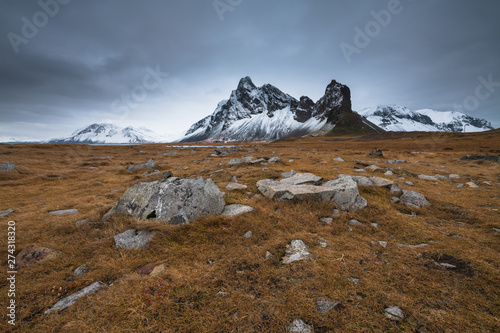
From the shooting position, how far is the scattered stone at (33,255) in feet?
14.8

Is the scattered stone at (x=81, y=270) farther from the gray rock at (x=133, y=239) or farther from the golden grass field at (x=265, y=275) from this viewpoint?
the gray rock at (x=133, y=239)

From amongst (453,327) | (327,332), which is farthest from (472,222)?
(327,332)

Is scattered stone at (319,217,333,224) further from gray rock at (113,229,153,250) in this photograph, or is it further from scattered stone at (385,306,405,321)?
gray rock at (113,229,153,250)

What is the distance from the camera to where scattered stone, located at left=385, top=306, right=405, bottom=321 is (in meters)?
2.90

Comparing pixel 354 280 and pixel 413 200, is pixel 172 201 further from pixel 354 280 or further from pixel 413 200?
pixel 413 200

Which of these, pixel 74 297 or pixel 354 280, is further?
pixel 354 280

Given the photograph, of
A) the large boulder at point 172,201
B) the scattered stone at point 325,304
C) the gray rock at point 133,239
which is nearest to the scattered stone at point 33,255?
the gray rock at point 133,239

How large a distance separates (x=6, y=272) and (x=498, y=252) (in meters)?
11.9

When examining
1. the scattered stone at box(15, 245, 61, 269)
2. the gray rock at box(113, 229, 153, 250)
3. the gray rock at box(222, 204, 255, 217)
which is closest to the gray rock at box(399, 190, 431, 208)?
the gray rock at box(222, 204, 255, 217)

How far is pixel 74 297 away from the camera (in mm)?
3471

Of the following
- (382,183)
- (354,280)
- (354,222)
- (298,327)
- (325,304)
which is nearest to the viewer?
(298,327)

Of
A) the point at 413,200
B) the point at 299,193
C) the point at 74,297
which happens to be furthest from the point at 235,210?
the point at 413,200

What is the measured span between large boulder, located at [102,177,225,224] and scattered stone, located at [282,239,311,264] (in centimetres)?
287

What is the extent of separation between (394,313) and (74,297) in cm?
557
